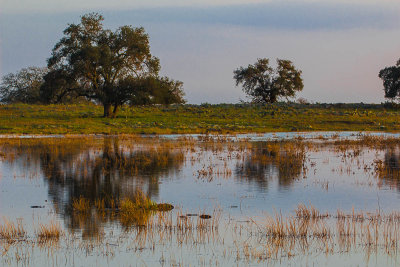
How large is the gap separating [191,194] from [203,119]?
4550cm

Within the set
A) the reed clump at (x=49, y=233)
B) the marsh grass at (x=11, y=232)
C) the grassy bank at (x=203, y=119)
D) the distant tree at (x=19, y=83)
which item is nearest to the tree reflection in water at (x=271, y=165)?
the reed clump at (x=49, y=233)

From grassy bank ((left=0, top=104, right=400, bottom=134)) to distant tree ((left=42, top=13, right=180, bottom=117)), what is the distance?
2695mm

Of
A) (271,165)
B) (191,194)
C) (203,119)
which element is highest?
(203,119)

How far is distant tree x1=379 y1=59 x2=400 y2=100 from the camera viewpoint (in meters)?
77.1

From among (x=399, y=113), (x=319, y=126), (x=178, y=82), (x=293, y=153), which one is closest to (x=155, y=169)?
(x=293, y=153)

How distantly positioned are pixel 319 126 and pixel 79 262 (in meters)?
51.2

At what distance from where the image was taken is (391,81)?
256 feet

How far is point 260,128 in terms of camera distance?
56.9 m

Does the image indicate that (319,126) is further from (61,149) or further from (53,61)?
(61,149)

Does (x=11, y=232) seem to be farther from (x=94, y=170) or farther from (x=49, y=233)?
(x=94, y=170)

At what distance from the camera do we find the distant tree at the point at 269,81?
267ft

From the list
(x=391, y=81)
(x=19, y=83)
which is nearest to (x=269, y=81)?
(x=391, y=81)

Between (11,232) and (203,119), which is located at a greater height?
(203,119)

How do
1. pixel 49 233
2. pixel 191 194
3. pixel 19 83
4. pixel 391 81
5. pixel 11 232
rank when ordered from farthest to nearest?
pixel 19 83 → pixel 391 81 → pixel 191 194 → pixel 11 232 → pixel 49 233
